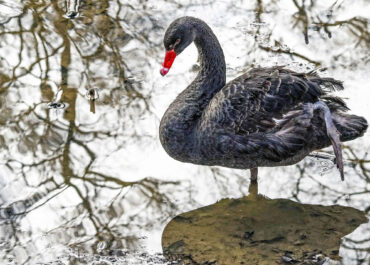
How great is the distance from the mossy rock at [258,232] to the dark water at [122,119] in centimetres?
6

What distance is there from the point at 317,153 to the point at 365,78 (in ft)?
3.17

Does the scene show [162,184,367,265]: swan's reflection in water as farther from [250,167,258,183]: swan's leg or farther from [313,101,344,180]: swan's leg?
[313,101,344,180]: swan's leg

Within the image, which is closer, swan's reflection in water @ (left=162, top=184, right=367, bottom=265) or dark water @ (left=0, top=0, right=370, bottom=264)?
swan's reflection in water @ (left=162, top=184, right=367, bottom=265)

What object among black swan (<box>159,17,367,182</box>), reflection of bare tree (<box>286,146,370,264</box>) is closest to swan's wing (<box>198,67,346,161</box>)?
black swan (<box>159,17,367,182</box>)

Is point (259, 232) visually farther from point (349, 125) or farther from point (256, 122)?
point (349, 125)

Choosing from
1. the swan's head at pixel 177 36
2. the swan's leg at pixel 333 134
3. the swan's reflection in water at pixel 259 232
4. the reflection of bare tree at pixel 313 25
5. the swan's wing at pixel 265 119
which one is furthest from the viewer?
the reflection of bare tree at pixel 313 25

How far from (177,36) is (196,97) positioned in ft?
1.55

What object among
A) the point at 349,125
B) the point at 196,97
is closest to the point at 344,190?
the point at 349,125

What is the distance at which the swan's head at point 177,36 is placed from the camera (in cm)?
449

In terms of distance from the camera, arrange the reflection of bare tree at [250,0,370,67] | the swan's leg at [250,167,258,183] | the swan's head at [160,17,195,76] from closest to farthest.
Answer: the swan's head at [160,17,195,76] < the swan's leg at [250,167,258,183] < the reflection of bare tree at [250,0,370,67]

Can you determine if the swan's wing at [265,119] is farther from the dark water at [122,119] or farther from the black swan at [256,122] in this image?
the dark water at [122,119]

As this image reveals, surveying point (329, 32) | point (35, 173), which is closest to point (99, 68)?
point (35, 173)

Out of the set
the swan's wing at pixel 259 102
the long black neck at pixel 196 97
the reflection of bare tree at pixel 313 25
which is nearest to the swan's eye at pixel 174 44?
the long black neck at pixel 196 97

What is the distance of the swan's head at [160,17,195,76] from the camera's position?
14.7 feet
